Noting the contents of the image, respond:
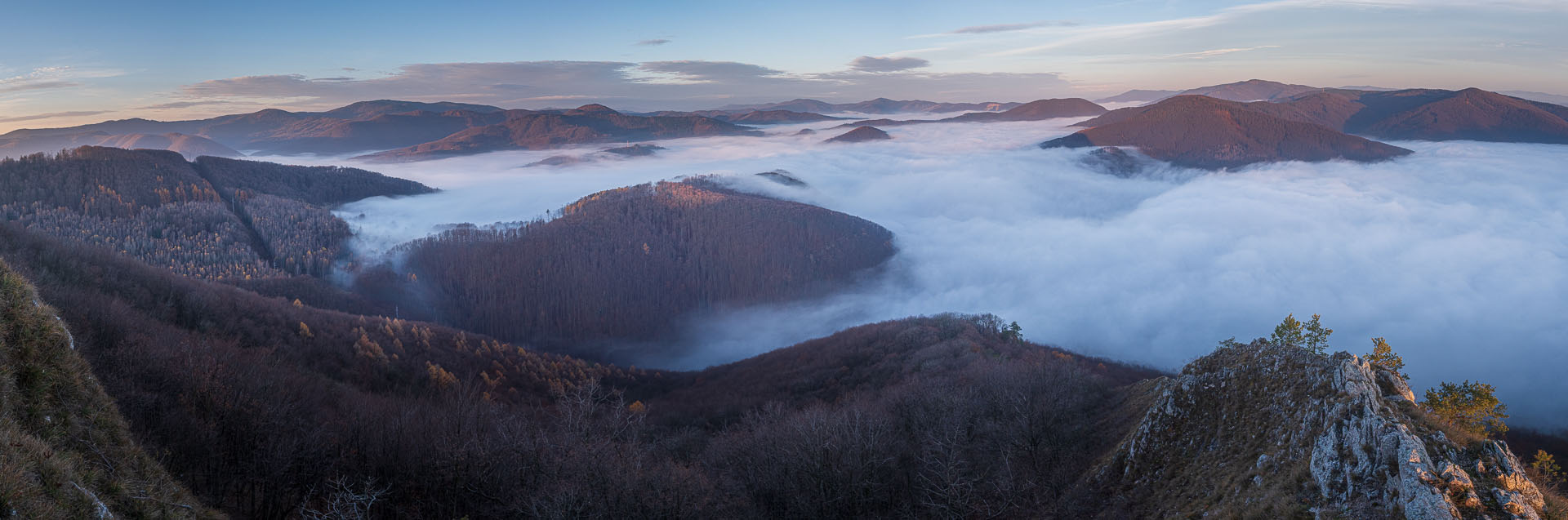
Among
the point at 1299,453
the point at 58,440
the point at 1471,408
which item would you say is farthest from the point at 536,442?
the point at 1471,408

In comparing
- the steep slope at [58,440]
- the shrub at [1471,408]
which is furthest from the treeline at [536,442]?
the shrub at [1471,408]

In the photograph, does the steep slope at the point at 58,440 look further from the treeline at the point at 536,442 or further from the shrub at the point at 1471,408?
the shrub at the point at 1471,408

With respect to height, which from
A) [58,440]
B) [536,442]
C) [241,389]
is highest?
[58,440]

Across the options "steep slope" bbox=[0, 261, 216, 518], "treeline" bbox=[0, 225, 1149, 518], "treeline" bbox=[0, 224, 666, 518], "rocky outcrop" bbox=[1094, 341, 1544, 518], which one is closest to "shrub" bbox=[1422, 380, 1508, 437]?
"rocky outcrop" bbox=[1094, 341, 1544, 518]

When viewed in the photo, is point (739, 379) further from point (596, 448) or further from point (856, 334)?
point (596, 448)

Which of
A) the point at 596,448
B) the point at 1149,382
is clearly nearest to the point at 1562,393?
the point at 1149,382

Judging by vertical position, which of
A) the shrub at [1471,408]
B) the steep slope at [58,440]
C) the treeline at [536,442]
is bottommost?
the treeline at [536,442]

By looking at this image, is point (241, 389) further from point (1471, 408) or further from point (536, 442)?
point (1471, 408)

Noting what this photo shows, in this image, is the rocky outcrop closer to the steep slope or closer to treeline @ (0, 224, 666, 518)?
the steep slope
